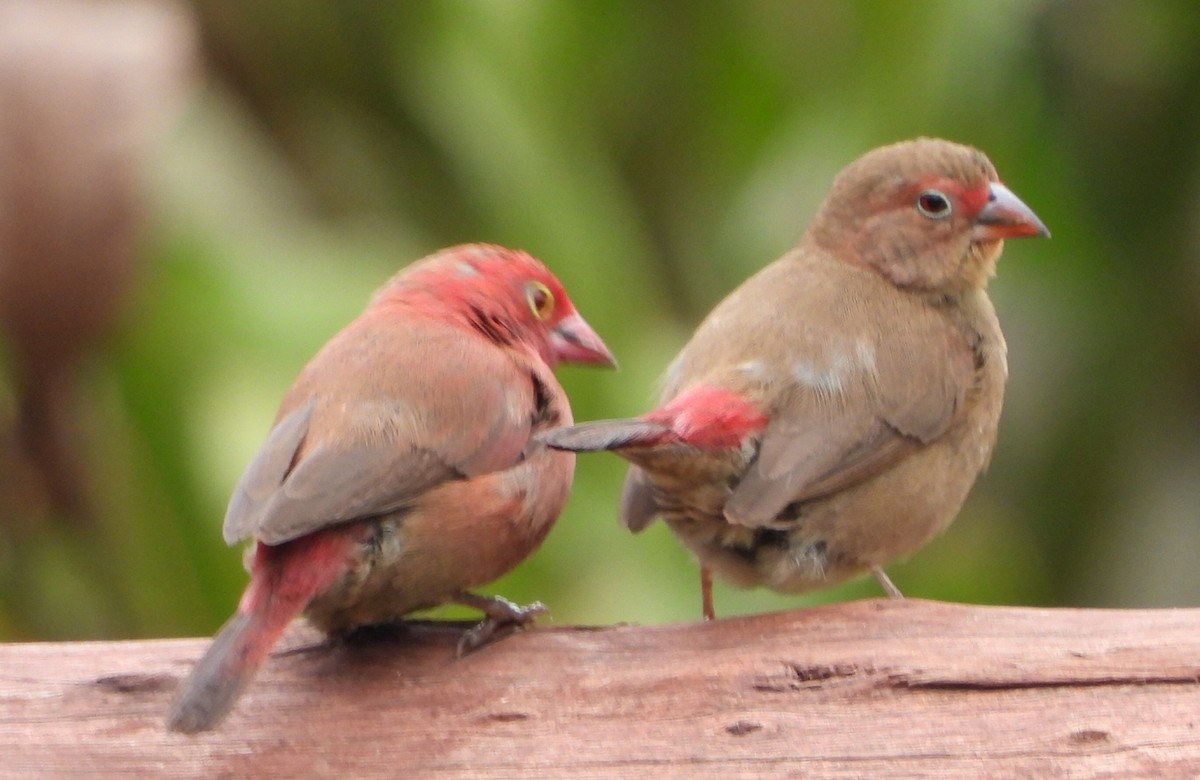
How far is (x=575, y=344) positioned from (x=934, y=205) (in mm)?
948

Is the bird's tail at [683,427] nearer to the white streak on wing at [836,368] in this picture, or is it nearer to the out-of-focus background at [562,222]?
the white streak on wing at [836,368]

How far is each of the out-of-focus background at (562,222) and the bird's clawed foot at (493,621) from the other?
1655 millimetres

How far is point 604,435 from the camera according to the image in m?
3.13

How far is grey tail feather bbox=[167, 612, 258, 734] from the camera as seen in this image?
285 cm

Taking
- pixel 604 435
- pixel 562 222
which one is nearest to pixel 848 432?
pixel 604 435

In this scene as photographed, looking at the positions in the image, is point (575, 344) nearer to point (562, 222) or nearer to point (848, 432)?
point (848, 432)

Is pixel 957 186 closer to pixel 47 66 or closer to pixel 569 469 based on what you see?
pixel 569 469

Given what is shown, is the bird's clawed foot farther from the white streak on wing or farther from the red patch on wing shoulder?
the white streak on wing

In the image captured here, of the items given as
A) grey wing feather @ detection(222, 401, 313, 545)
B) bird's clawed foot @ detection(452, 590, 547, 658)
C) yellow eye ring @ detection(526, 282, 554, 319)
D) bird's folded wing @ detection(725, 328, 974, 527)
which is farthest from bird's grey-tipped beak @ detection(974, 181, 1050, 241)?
grey wing feather @ detection(222, 401, 313, 545)

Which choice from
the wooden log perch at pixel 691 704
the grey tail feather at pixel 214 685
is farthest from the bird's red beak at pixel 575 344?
the grey tail feather at pixel 214 685

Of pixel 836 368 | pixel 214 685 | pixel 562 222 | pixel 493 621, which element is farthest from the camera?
pixel 562 222

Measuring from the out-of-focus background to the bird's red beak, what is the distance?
2.83 ft

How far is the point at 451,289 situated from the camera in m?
3.95

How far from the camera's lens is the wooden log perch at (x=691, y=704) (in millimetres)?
2938
